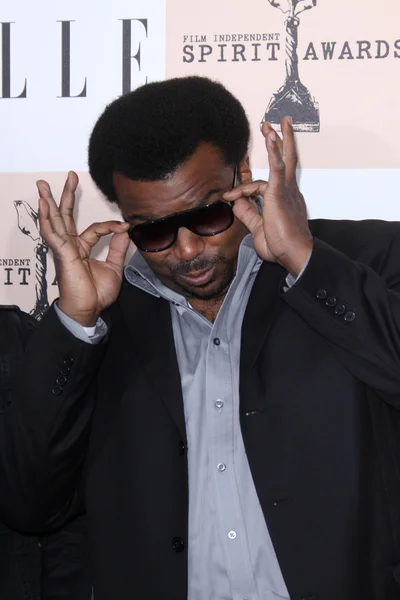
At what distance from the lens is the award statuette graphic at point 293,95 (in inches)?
93.7

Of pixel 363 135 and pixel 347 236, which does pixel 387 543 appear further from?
pixel 363 135

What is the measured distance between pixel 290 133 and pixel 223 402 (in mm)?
617

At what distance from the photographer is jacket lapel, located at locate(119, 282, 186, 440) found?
76.0 inches

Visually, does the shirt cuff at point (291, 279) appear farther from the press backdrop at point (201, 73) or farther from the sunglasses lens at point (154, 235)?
the press backdrop at point (201, 73)

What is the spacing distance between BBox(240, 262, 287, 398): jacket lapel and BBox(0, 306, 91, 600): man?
1.96 feet

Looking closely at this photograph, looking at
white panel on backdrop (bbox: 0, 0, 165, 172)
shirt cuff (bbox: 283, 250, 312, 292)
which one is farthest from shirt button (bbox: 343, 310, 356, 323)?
white panel on backdrop (bbox: 0, 0, 165, 172)

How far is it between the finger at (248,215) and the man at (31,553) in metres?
0.69

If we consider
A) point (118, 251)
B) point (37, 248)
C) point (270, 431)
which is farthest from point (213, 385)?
point (37, 248)

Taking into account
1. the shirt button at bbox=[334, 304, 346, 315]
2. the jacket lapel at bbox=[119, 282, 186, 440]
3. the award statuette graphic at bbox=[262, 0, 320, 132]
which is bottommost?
the jacket lapel at bbox=[119, 282, 186, 440]

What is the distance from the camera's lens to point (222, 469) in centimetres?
188

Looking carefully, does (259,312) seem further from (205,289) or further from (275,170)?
(275,170)

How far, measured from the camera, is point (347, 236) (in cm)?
202

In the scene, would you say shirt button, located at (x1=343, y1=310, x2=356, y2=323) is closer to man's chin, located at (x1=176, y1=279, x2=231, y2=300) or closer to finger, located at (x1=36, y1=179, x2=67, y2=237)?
man's chin, located at (x1=176, y1=279, x2=231, y2=300)

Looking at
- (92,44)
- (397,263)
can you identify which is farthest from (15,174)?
(397,263)
